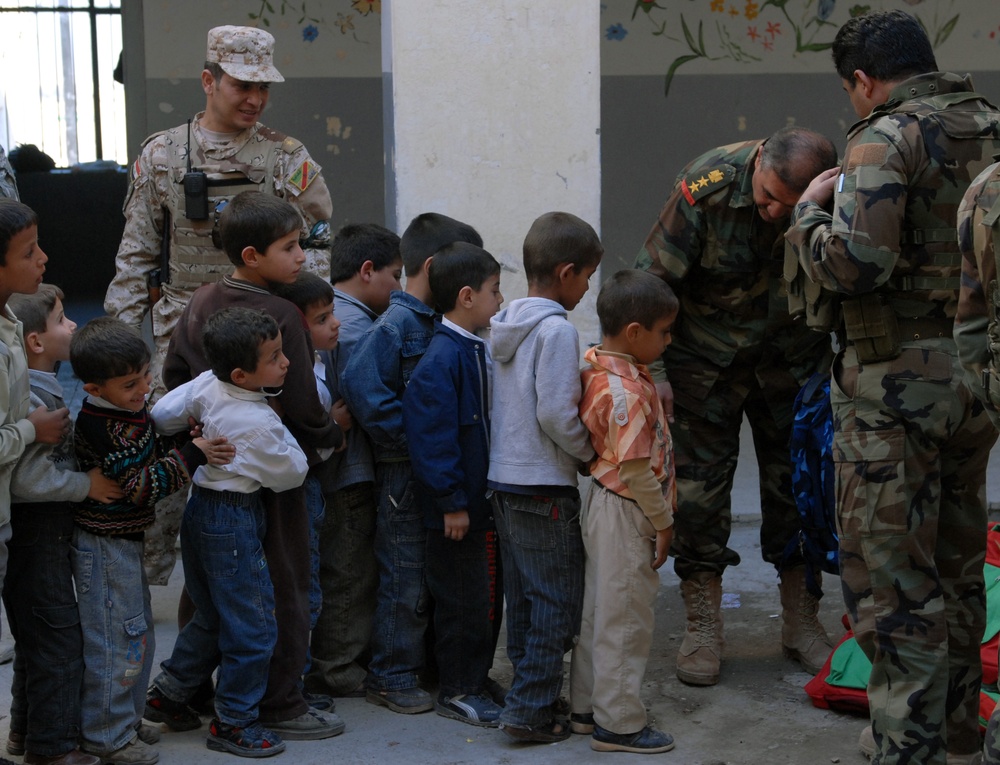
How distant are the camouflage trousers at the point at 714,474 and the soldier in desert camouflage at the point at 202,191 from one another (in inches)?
53.4

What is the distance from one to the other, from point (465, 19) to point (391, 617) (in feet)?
6.95

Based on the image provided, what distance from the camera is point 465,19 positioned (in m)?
4.36

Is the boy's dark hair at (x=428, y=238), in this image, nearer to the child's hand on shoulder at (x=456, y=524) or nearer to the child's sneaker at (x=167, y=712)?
the child's hand on shoulder at (x=456, y=524)

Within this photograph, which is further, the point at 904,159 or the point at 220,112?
the point at 220,112

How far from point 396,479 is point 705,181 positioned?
1.27 metres

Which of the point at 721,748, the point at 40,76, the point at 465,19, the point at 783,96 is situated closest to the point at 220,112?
the point at 465,19

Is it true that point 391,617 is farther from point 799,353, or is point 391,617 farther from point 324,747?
point 799,353

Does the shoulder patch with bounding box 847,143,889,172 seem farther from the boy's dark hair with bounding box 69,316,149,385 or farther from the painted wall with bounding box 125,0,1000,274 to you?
the painted wall with bounding box 125,0,1000,274

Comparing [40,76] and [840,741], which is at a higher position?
[40,76]

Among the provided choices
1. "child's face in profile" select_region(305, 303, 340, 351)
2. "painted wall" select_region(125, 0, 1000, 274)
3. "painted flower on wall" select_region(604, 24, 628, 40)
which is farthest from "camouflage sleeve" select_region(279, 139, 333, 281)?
"painted flower on wall" select_region(604, 24, 628, 40)

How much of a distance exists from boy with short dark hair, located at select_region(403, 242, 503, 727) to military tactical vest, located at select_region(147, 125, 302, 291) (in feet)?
3.15

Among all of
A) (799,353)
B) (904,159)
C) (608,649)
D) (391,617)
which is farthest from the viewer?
(799,353)

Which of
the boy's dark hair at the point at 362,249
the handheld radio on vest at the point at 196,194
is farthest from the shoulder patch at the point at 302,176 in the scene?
the boy's dark hair at the point at 362,249

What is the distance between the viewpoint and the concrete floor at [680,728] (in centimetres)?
327
